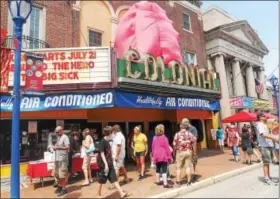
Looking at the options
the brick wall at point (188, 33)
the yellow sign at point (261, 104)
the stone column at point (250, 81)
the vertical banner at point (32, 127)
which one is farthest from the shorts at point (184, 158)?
the stone column at point (250, 81)

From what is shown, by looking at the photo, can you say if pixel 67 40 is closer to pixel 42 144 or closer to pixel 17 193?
pixel 42 144

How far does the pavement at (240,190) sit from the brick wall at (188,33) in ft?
42.3

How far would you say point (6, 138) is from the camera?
1062cm

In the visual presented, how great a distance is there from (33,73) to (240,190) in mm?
6477

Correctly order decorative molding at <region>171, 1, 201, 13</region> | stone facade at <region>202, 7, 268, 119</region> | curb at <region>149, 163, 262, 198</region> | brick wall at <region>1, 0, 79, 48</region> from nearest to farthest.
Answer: curb at <region>149, 163, 262, 198</region>
brick wall at <region>1, 0, 79, 48</region>
decorative molding at <region>171, 1, 201, 13</region>
stone facade at <region>202, 7, 268, 119</region>

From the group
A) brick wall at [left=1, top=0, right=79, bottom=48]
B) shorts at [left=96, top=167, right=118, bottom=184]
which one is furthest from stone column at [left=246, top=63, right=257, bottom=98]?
shorts at [left=96, top=167, right=118, bottom=184]

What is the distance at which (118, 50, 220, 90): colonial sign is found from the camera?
10851 mm

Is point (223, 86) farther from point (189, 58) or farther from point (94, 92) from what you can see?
point (94, 92)

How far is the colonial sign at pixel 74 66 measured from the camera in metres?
10.2

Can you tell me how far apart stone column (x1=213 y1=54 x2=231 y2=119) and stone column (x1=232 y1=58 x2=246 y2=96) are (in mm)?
2236

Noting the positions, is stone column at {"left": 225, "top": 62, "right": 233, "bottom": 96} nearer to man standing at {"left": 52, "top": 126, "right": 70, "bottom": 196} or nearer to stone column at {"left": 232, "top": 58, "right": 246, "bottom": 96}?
stone column at {"left": 232, "top": 58, "right": 246, "bottom": 96}

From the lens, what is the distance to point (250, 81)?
27.9 meters

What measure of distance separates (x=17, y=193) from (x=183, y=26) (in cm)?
1807

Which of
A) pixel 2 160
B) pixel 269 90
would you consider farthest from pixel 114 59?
pixel 269 90
